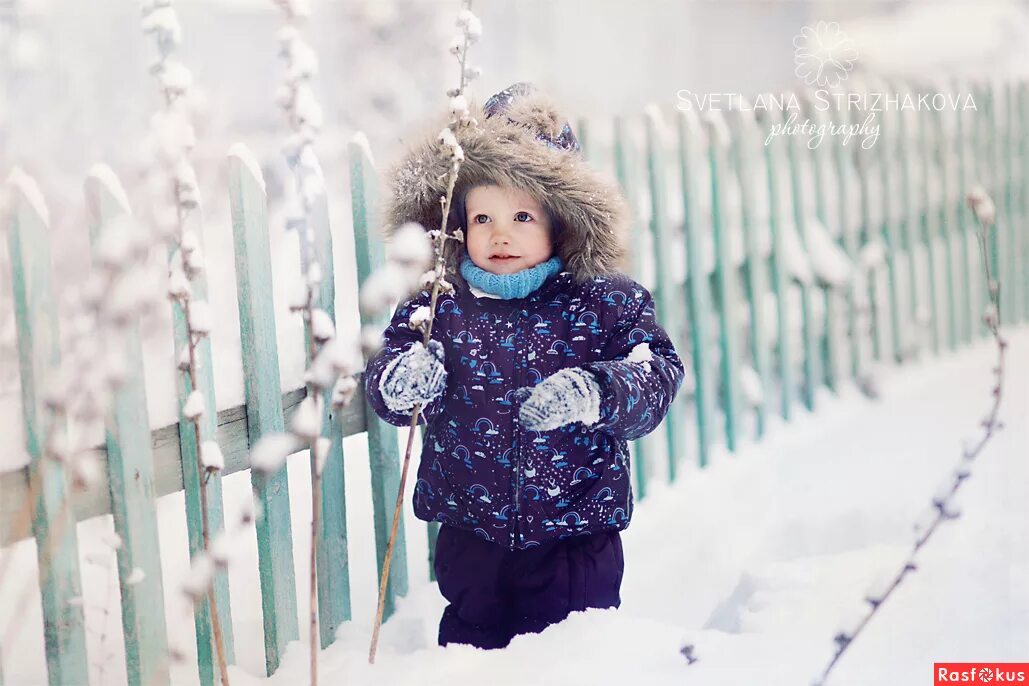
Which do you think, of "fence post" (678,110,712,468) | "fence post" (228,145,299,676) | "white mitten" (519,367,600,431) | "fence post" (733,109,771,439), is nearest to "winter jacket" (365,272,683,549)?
"white mitten" (519,367,600,431)

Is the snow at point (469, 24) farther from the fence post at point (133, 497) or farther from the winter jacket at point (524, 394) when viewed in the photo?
the fence post at point (133, 497)

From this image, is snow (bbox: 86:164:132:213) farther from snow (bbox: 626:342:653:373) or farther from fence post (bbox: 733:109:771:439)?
fence post (bbox: 733:109:771:439)

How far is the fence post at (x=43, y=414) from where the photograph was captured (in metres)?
1.61

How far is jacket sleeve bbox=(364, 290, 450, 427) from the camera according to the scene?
6.08 feet

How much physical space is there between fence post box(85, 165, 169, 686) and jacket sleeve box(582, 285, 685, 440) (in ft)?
2.96

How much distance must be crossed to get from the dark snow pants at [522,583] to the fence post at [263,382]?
0.39m

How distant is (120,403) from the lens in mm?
1731

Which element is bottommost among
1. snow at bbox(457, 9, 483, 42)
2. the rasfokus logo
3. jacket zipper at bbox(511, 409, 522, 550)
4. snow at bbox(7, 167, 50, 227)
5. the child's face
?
the rasfokus logo

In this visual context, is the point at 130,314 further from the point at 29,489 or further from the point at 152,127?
the point at 29,489

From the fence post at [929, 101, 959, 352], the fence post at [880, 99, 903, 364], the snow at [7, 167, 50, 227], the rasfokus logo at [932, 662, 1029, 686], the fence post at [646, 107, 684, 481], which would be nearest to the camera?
the snow at [7, 167, 50, 227]

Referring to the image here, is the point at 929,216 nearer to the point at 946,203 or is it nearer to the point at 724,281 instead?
the point at 946,203

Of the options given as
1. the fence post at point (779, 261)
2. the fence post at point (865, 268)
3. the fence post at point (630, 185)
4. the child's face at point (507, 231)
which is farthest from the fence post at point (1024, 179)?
the child's face at point (507, 231)

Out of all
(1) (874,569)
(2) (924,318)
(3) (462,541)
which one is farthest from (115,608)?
(2) (924,318)

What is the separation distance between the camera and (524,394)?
6.08ft
